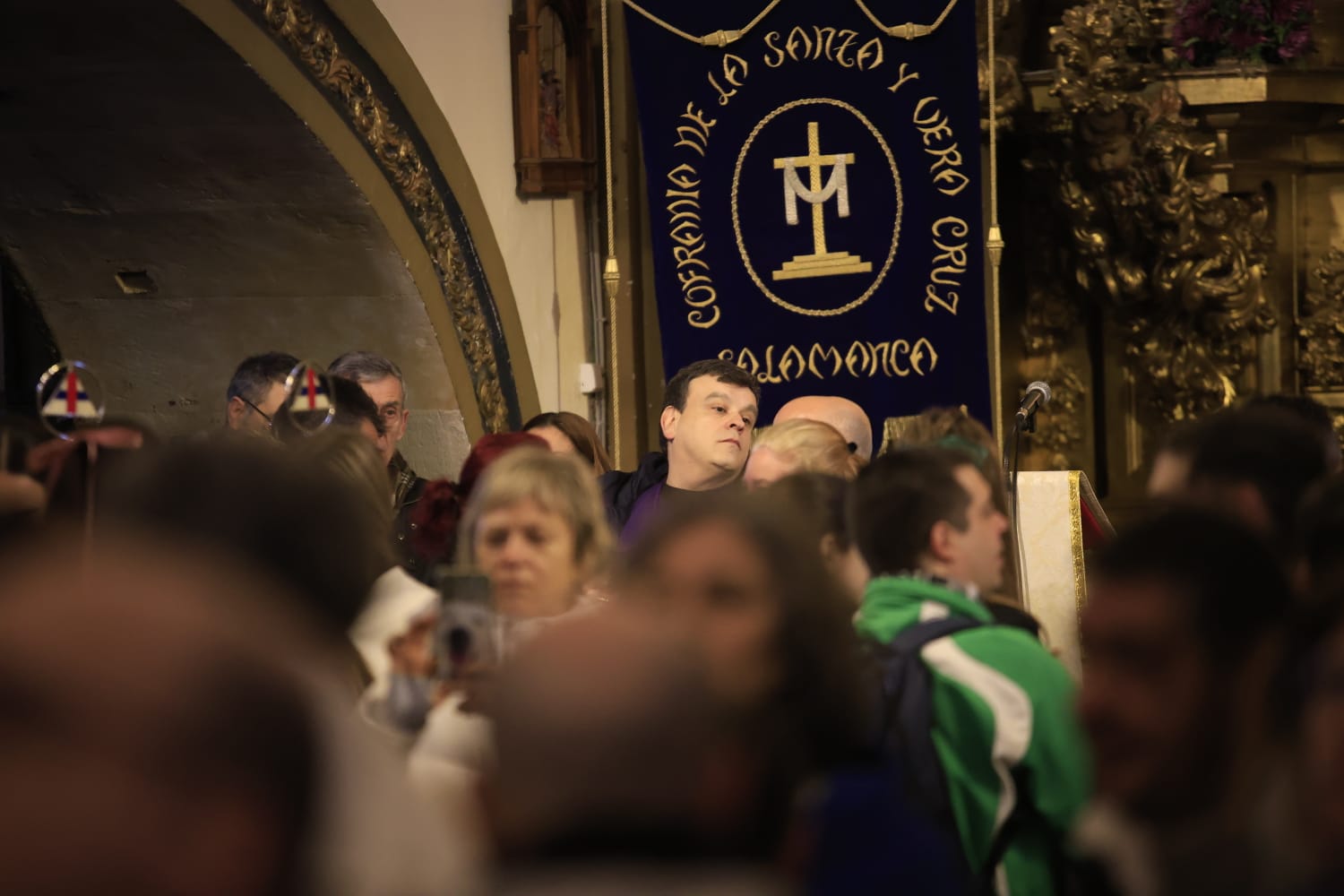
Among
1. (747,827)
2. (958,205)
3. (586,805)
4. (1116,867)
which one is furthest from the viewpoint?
(958,205)

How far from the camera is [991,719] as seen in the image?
2.42 m

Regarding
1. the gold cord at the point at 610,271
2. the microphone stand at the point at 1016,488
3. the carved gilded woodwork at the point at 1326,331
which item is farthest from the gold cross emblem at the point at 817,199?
the carved gilded woodwork at the point at 1326,331

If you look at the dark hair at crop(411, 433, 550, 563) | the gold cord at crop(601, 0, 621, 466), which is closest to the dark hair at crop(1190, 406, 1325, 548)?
the dark hair at crop(411, 433, 550, 563)

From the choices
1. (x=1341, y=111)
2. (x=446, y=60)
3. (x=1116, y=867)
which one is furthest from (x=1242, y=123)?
(x=1116, y=867)

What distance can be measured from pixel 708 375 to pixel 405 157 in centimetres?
214

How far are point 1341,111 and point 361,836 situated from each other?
641 cm

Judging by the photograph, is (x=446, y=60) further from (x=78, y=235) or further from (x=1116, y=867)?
(x=1116, y=867)

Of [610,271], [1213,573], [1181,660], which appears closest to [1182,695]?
[1181,660]

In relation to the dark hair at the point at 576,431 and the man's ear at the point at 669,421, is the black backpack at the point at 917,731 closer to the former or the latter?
the man's ear at the point at 669,421

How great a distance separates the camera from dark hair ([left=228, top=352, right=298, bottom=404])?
445 cm

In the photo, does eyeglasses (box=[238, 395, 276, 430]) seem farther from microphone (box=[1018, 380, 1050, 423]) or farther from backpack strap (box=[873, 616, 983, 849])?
backpack strap (box=[873, 616, 983, 849])

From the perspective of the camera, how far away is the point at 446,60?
665 centimetres

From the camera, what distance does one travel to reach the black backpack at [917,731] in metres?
2.42

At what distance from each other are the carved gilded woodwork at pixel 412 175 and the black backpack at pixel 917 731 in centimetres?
364
